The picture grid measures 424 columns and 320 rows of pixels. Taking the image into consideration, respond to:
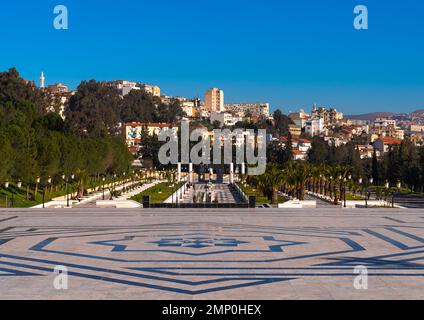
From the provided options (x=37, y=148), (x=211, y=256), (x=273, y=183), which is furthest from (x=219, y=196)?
(x=211, y=256)

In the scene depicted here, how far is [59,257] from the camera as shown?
15.2 m

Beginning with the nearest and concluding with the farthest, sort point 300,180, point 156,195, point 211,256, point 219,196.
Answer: point 211,256, point 300,180, point 156,195, point 219,196

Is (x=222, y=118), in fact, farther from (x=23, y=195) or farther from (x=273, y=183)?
(x=273, y=183)

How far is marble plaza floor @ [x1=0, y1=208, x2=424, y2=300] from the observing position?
38.0ft

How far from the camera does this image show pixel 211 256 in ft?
50.0

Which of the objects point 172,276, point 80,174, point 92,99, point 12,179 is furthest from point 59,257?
point 92,99

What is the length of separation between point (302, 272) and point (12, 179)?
31.7m

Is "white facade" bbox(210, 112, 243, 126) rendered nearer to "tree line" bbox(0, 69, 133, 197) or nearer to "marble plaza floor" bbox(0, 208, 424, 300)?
"tree line" bbox(0, 69, 133, 197)

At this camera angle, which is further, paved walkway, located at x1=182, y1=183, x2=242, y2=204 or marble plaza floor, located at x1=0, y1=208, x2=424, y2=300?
paved walkway, located at x1=182, y1=183, x2=242, y2=204

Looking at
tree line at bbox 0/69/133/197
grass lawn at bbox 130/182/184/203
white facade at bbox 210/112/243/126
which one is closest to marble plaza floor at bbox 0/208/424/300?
tree line at bbox 0/69/133/197

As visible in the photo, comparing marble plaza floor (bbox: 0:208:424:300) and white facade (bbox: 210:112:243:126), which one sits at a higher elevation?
white facade (bbox: 210:112:243:126)
